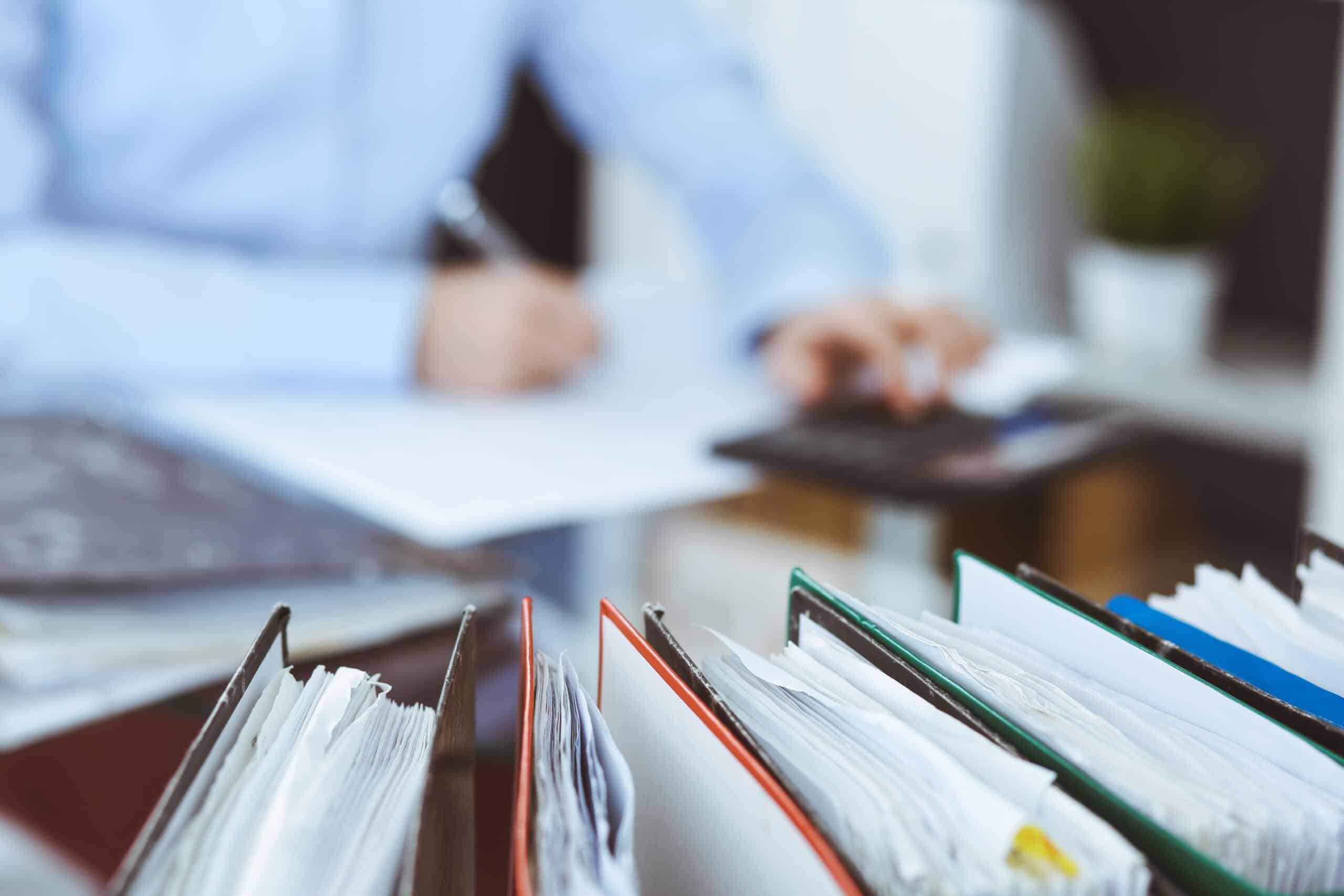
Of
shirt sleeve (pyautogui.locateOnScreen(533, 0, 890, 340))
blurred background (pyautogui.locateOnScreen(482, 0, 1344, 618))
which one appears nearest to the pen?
shirt sleeve (pyautogui.locateOnScreen(533, 0, 890, 340))

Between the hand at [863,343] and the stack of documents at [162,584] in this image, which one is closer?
the stack of documents at [162,584]

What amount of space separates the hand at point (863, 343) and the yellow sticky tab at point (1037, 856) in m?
0.63

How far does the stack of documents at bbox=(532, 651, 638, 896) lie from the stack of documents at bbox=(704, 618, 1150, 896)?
24 mm

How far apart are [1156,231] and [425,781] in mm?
1691

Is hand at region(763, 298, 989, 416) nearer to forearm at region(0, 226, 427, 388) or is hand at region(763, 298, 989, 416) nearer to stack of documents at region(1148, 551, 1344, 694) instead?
forearm at region(0, 226, 427, 388)

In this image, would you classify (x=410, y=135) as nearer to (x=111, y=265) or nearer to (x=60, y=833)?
(x=111, y=265)

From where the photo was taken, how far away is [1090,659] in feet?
0.68

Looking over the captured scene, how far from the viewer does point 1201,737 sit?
0.19 m

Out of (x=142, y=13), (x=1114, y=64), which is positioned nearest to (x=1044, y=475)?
(x=142, y=13)

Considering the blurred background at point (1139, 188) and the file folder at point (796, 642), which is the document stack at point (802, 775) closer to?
the file folder at point (796, 642)

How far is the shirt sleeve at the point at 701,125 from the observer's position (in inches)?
43.4

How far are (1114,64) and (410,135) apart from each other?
1.35 metres

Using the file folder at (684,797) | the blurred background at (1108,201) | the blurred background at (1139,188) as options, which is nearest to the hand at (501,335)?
the blurred background at (1108,201)

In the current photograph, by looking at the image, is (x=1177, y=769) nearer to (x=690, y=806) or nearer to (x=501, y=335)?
(x=690, y=806)
